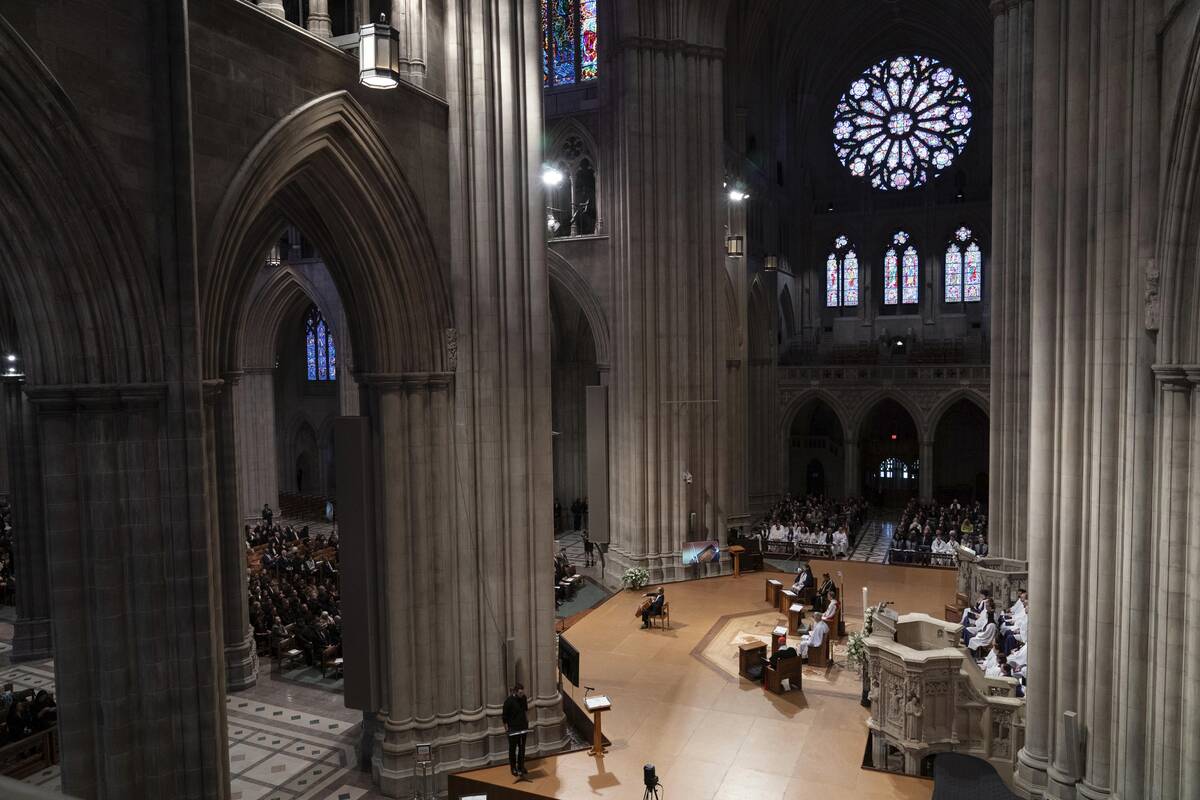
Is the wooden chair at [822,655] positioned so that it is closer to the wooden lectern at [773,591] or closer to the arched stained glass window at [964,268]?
the wooden lectern at [773,591]

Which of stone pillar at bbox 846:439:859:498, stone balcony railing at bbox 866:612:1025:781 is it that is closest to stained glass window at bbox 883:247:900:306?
stone pillar at bbox 846:439:859:498

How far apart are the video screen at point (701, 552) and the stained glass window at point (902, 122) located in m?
22.3

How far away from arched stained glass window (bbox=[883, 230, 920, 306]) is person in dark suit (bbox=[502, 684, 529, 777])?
3088cm

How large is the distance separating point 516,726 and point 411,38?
31.1ft

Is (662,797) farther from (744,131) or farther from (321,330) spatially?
(321,330)

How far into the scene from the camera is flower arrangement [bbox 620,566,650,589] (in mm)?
20812

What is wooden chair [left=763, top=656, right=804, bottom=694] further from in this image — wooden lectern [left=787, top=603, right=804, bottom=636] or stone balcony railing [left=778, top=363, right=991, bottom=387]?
stone balcony railing [left=778, top=363, right=991, bottom=387]

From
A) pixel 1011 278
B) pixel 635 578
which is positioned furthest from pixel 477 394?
pixel 1011 278

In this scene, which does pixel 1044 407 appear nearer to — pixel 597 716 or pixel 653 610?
pixel 597 716

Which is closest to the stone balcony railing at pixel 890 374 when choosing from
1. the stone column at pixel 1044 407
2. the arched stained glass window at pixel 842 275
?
the arched stained glass window at pixel 842 275

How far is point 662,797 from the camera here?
10.8m

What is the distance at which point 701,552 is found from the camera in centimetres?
2212

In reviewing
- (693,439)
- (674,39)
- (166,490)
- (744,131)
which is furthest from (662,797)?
(744,131)

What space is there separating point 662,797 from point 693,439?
42.4ft
